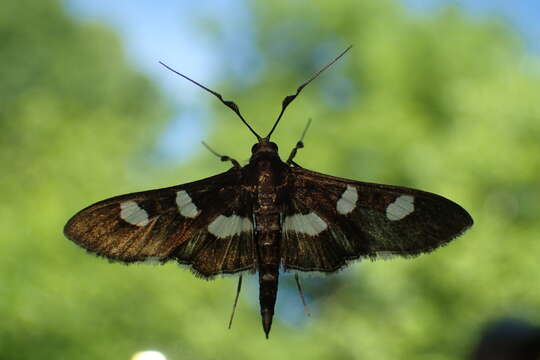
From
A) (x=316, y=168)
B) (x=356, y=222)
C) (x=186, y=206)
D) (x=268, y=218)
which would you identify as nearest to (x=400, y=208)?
(x=356, y=222)

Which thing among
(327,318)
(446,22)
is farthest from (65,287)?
(446,22)

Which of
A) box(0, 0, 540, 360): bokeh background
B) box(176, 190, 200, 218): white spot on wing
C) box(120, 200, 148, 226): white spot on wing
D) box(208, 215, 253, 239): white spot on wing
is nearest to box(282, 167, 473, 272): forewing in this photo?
box(208, 215, 253, 239): white spot on wing

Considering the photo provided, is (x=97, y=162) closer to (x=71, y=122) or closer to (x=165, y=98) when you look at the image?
(x=71, y=122)

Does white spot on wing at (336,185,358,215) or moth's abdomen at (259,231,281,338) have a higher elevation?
white spot on wing at (336,185,358,215)

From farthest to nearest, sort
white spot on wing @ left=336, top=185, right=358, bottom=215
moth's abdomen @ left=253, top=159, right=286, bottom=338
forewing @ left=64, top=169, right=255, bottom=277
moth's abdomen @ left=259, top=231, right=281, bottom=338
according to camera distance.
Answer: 1. white spot on wing @ left=336, top=185, right=358, bottom=215
2. forewing @ left=64, top=169, right=255, bottom=277
3. moth's abdomen @ left=253, top=159, right=286, bottom=338
4. moth's abdomen @ left=259, top=231, right=281, bottom=338

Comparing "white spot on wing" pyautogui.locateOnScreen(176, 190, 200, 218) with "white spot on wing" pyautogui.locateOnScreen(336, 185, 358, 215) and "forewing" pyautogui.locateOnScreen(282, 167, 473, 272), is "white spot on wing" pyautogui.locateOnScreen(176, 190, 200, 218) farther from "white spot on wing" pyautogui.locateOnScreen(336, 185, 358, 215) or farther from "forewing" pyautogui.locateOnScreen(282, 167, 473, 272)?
"white spot on wing" pyautogui.locateOnScreen(336, 185, 358, 215)

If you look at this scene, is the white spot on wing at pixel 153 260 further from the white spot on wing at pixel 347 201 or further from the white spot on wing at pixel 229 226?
the white spot on wing at pixel 347 201
